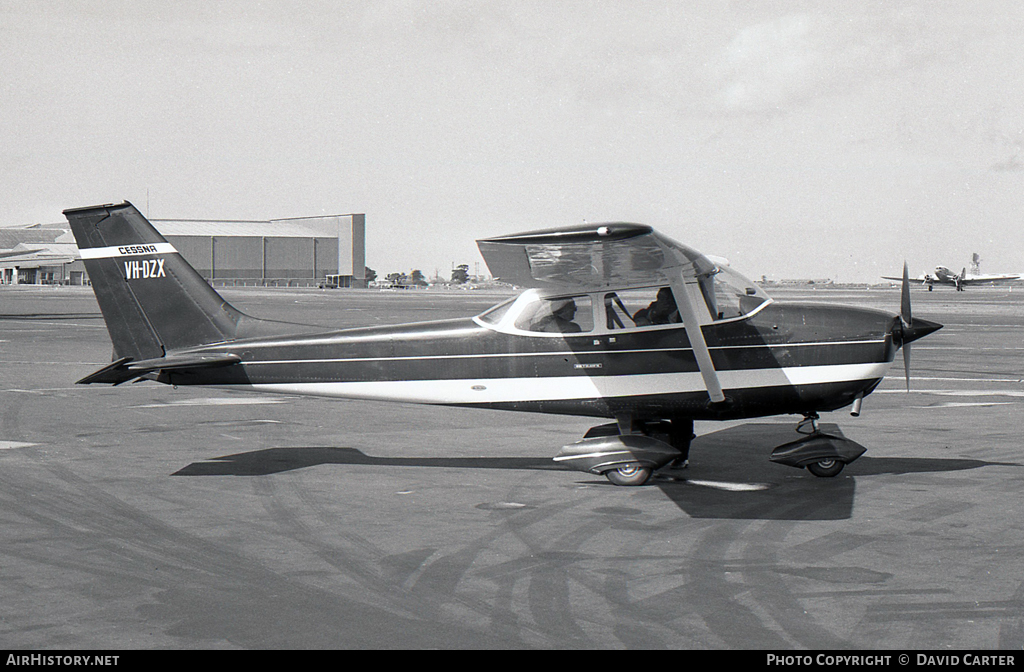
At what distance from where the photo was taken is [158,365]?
933 cm

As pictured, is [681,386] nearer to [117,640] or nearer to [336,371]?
[336,371]

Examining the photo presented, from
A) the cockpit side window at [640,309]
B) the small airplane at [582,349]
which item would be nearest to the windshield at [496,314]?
the small airplane at [582,349]

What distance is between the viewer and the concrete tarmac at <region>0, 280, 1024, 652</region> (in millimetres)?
5121

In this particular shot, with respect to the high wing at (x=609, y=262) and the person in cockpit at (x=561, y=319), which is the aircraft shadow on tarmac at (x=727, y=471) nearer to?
the high wing at (x=609, y=262)

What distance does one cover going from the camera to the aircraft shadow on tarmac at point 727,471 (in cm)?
807

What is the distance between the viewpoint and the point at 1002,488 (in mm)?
8641

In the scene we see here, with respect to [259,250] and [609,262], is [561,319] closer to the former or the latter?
[609,262]

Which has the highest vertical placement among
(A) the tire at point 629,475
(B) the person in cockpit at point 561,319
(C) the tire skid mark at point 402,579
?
(B) the person in cockpit at point 561,319

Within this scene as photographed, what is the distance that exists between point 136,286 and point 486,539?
5352 millimetres

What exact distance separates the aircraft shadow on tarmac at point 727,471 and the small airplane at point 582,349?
0.29m

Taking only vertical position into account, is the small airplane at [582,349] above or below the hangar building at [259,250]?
below

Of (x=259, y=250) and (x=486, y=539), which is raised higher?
(x=259, y=250)

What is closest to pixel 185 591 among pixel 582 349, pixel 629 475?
pixel 629 475

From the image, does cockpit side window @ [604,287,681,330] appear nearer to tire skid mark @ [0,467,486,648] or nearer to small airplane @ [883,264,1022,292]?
tire skid mark @ [0,467,486,648]
